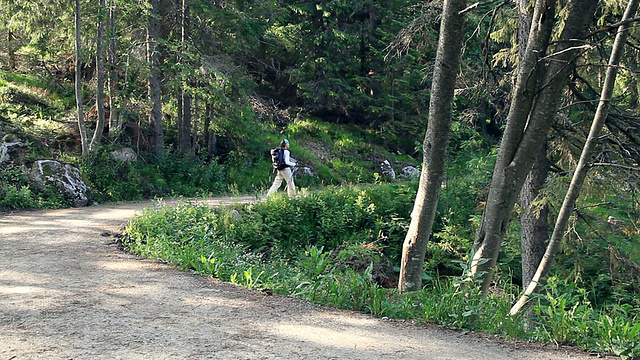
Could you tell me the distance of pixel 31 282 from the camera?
6859 mm

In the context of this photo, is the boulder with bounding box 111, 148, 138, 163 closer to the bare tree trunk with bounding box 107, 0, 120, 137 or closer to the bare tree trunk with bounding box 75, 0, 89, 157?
the bare tree trunk with bounding box 107, 0, 120, 137

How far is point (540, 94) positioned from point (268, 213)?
819cm

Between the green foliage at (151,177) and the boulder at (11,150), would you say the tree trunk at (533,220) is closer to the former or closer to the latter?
the green foliage at (151,177)

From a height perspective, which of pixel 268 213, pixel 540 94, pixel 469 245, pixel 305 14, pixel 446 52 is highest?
pixel 305 14

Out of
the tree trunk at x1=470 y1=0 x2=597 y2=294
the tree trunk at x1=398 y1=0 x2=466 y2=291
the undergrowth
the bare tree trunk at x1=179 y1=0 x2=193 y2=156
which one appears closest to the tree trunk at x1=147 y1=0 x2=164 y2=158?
the bare tree trunk at x1=179 y1=0 x2=193 y2=156

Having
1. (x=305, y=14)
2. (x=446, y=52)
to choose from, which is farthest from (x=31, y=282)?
(x=305, y=14)

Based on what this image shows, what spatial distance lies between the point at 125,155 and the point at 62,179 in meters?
3.85

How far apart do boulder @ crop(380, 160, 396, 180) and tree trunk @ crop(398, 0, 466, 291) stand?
20.6 meters

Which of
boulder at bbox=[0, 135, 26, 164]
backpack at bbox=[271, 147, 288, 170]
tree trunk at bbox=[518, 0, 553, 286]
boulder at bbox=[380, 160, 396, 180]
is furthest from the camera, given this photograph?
boulder at bbox=[380, 160, 396, 180]

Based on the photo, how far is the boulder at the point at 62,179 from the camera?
15.0m

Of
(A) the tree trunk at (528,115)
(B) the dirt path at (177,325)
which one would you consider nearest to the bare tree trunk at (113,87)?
(B) the dirt path at (177,325)

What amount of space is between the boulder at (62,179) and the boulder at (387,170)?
15718 millimetres

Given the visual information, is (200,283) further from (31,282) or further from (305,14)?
(305,14)

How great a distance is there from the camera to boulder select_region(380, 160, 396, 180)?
91.6 feet
